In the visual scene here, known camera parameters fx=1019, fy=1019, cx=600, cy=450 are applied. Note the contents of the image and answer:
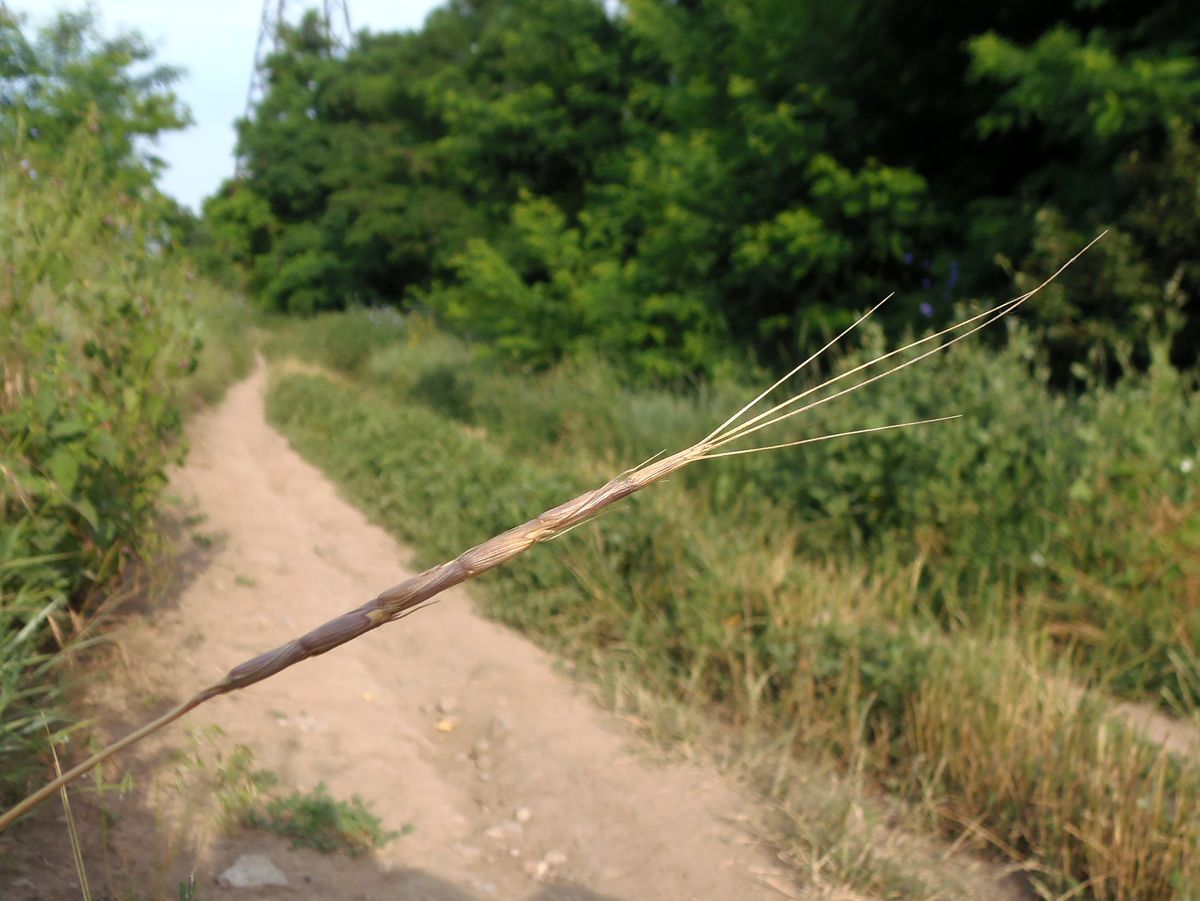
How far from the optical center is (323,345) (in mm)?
18984

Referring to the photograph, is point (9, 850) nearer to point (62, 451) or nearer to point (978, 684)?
point (62, 451)

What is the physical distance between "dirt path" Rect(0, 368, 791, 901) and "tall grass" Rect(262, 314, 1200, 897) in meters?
0.47

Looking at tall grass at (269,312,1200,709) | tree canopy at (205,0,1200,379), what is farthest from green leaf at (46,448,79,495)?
tree canopy at (205,0,1200,379)

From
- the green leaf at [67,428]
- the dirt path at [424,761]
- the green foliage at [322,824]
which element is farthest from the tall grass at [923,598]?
the green leaf at [67,428]

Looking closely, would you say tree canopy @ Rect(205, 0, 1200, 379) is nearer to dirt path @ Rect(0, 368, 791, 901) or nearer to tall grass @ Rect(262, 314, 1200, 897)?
tall grass @ Rect(262, 314, 1200, 897)

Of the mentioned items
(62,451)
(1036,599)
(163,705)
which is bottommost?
(1036,599)

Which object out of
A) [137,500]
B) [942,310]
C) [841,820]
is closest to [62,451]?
[137,500]

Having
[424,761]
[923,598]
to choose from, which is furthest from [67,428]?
[923,598]

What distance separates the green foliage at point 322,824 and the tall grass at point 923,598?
1.49m

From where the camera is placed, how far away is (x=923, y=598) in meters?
4.82

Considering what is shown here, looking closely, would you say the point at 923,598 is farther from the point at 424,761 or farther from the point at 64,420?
the point at 64,420

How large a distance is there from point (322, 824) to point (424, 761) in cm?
83

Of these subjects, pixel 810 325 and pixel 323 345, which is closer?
pixel 810 325

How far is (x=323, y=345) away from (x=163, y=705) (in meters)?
16.4
